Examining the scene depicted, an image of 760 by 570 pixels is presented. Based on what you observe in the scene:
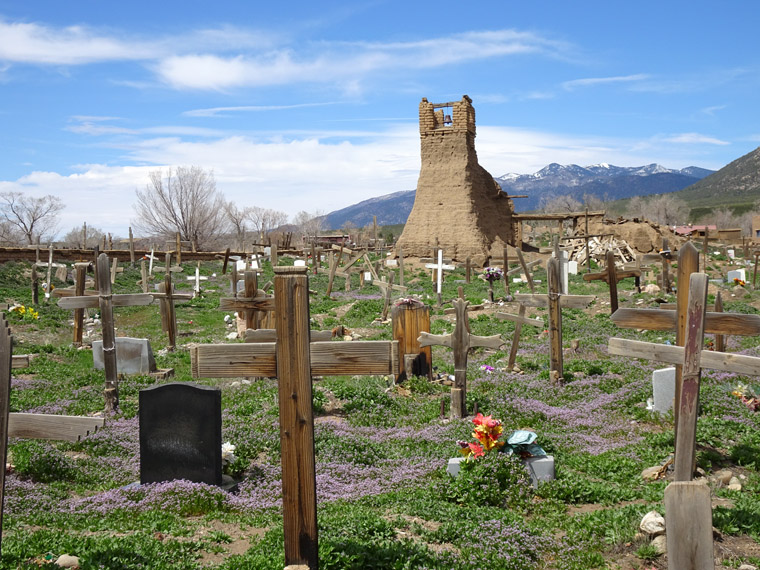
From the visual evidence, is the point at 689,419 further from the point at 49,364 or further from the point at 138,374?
the point at 49,364

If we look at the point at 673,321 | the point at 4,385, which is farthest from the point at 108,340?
the point at 673,321

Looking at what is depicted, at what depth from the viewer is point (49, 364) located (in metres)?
15.1

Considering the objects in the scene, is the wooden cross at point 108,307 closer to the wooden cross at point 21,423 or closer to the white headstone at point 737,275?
the wooden cross at point 21,423

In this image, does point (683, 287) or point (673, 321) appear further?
point (683, 287)

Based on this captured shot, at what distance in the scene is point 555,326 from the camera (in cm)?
1258

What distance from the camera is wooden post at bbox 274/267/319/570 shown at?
4141mm

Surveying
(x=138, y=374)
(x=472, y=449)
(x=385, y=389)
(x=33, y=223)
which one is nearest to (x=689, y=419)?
(x=472, y=449)

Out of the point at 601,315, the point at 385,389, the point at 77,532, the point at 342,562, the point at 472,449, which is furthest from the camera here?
the point at 601,315

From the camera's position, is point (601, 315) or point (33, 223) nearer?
point (601, 315)

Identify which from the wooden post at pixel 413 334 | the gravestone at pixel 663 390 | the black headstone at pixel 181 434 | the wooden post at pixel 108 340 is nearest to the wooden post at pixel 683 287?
the gravestone at pixel 663 390

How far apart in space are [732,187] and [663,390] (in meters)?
198

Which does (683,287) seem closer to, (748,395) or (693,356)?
(693,356)

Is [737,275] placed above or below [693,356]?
below

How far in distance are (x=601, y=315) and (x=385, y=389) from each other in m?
10.5
